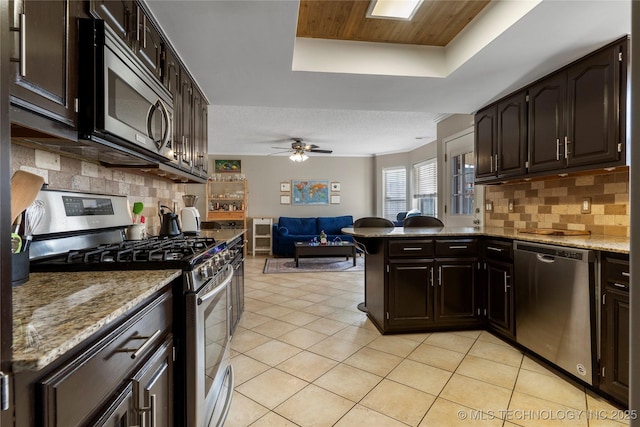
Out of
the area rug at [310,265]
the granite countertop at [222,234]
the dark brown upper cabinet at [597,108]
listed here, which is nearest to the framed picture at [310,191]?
the area rug at [310,265]

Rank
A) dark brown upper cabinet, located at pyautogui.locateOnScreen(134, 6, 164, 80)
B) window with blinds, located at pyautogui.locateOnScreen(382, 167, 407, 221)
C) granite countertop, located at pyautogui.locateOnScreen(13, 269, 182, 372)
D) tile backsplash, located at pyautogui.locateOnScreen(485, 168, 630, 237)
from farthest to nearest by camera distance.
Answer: window with blinds, located at pyautogui.locateOnScreen(382, 167, 407, 221) < tile backsplash, located at pyautogui.locateOnScreen(485, 168, 630, 237) < dark brown upper cabinet, located at pyautogui.locateOnScreen(134, 6, 164, 80) < granite countertop, located at pyautogui.locateOnScreen(13, 269, 182, 372)

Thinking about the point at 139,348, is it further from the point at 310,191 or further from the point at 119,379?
the point at 310,191

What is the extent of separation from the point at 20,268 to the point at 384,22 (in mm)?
2490

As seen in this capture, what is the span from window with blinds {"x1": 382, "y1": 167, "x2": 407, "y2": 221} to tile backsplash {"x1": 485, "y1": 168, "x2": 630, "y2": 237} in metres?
3.77

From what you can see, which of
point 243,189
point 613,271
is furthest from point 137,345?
point 243,189

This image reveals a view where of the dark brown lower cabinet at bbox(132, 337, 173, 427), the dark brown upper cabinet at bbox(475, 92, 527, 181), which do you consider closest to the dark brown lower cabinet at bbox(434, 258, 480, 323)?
the dark brown upper cabinet at bbox(475, 92, 527, 181)

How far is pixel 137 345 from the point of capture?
90cm

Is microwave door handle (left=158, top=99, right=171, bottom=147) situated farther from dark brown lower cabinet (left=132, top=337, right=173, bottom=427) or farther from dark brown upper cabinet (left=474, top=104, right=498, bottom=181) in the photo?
dark brown upper cabinet (left=474, top=104, right=498, bottom=181)

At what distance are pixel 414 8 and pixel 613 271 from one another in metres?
2.01

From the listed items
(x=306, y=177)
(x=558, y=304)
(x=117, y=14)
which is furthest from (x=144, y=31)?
(x=306, y=177)

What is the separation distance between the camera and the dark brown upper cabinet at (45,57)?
0.87 metres

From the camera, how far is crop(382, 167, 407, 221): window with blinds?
731 cm

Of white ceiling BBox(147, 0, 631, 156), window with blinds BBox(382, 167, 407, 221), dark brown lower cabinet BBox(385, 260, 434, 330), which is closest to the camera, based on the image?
white ceiling BBox(147, 0, 631, 156)

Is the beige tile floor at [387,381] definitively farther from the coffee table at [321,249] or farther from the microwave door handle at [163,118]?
the coffee table at [321,249]
